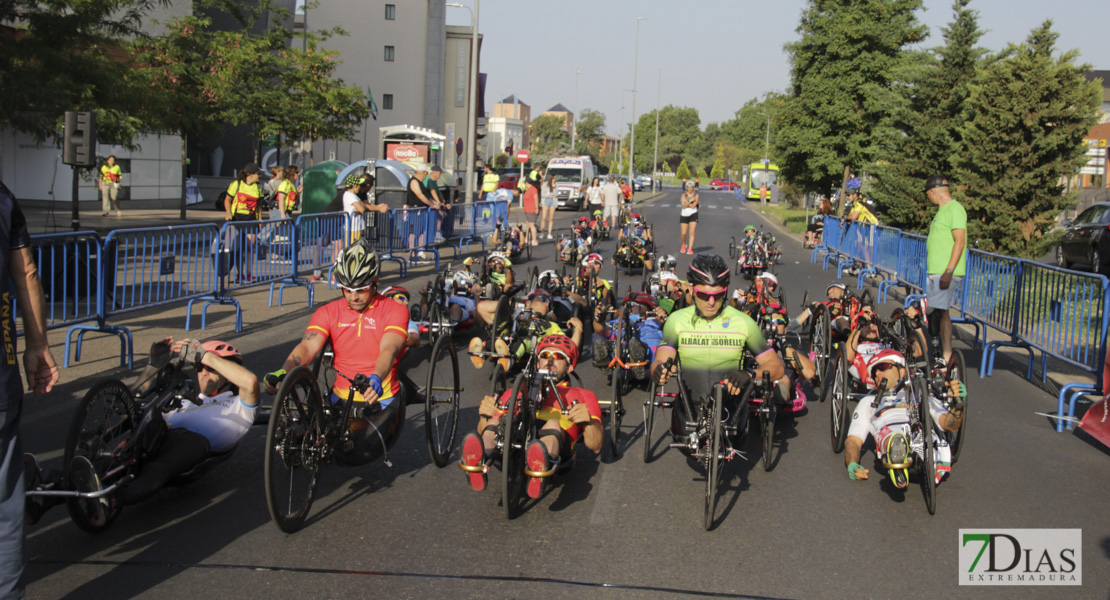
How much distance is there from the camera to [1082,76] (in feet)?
58.0

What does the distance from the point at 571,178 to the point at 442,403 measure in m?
37.4

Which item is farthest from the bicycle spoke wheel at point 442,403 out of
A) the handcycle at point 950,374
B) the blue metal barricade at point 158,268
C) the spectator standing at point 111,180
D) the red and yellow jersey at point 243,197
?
the spectator standing at point 111,180

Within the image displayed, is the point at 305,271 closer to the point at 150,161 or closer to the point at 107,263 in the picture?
the point at 107,263

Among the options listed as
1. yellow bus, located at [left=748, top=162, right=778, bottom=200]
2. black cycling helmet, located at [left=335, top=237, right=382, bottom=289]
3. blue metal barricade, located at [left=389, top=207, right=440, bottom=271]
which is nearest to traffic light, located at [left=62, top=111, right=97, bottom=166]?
blue metal barricade, located at [left=389, top=207, right=440, bottom=271]

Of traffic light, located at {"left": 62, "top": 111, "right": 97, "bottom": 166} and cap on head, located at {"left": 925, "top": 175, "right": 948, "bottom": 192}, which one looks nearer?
cap on head, located at {"left": 925, "top": 175, "right": 948, "bottom": 192}

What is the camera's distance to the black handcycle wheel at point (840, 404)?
7148 millimetres

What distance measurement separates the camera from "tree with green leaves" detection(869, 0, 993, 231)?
974 inches

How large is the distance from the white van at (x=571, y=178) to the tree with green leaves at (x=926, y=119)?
18.0 m

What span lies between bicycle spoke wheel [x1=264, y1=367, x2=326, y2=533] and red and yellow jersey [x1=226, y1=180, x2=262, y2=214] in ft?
34.0

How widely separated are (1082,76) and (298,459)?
57.4 feet

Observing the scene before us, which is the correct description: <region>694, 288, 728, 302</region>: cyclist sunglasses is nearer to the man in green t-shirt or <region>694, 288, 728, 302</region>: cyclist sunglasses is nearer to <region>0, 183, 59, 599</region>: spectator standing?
<region>0, 183, 59, 599</region>: spectator standing

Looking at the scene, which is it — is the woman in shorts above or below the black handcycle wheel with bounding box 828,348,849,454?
above

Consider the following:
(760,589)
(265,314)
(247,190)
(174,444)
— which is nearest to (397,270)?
(247,190)

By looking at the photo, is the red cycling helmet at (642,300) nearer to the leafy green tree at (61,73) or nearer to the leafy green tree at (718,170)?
the leafy green tree at (61,73)
